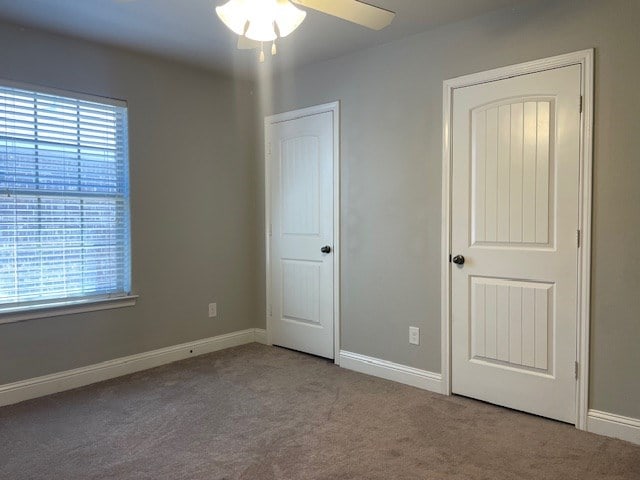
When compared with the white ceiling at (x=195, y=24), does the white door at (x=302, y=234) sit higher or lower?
lower

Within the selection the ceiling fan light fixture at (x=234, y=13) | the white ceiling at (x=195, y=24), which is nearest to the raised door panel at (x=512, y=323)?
the white ceiling at (x=195, y=24)

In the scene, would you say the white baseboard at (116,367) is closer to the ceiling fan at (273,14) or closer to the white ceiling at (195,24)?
the white ceiling at (195,24)

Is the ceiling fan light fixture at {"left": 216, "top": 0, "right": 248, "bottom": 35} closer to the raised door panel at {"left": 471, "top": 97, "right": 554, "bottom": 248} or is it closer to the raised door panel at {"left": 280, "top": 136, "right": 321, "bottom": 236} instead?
the raised door panel at {"left": 471, "top": 97, "right": 554, "bottom": 248}

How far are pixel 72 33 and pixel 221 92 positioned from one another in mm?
1254

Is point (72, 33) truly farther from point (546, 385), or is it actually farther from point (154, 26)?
point (546, 385)

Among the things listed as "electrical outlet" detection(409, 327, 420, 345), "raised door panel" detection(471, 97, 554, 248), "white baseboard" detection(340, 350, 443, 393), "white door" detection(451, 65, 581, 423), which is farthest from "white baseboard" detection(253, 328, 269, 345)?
"raised door panel" detection(471, 97, 554, 248)

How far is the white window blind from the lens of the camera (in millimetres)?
2932

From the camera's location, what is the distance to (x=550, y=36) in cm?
261

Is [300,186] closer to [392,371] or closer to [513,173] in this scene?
[392,371]

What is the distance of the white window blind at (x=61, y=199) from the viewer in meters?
2.93

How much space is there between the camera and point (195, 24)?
297 centimetres

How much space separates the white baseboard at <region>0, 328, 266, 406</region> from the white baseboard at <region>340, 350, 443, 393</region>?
1.02m

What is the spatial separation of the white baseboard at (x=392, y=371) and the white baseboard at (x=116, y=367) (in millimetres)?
1017

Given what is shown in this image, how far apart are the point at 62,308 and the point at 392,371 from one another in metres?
2.27
